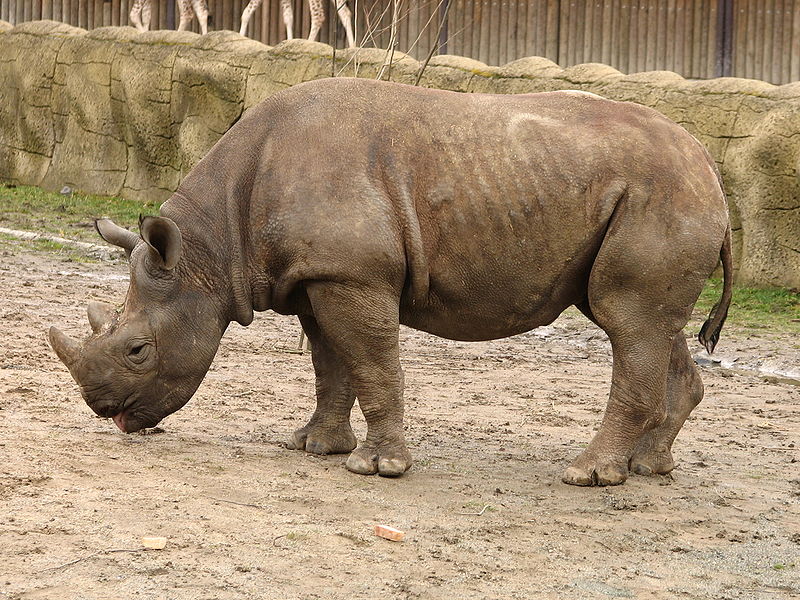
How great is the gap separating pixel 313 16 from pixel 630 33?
3.83 meters

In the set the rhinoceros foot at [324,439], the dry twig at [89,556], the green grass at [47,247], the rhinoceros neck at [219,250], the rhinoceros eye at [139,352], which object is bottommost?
the green grass at [47,247]

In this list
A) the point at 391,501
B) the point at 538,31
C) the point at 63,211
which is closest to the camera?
the point at 391,501

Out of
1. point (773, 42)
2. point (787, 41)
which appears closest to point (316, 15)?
point (773, 42)

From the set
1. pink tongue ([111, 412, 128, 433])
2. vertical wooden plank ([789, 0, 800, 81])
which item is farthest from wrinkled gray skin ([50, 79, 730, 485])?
vertical wooden plank ([789, 0, 800, 81])

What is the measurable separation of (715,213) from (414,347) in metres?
3.99

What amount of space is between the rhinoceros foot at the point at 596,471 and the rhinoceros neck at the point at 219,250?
1573mm

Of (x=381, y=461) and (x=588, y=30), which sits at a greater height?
(x=588, y=30)

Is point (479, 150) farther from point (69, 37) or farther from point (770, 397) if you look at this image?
point (69, 37)

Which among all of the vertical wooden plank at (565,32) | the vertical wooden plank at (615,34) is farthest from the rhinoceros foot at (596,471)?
the vertical wooden plank at (565,32)

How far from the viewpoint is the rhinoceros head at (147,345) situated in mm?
5902

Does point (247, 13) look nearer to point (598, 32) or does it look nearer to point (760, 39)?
point (598, 32)

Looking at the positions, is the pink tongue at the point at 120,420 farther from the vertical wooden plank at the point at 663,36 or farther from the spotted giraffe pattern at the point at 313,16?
the vertical wooden plank at the point at 663,36

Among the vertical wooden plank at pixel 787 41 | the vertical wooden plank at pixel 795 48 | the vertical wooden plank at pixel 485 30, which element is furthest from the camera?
the vertical wooden plank at pixel 485 30

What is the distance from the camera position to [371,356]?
595 cm
